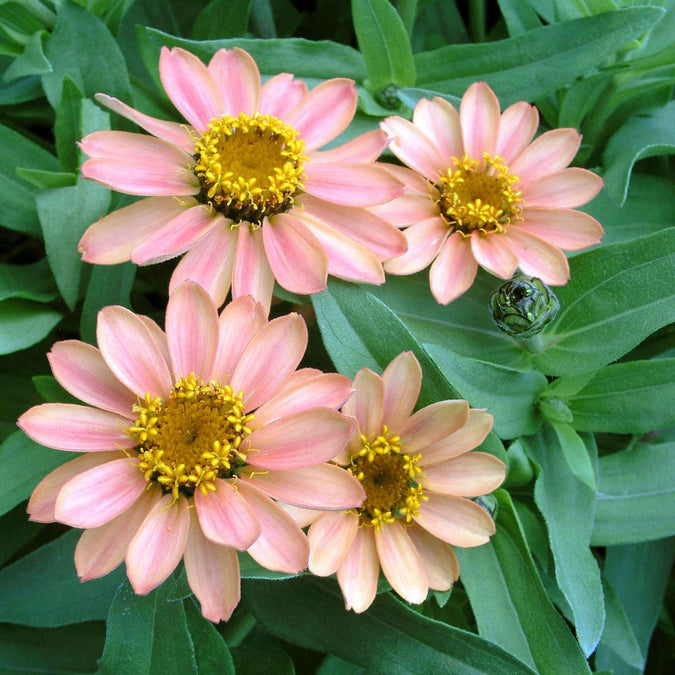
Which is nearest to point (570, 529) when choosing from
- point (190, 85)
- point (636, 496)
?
point (636, 496)

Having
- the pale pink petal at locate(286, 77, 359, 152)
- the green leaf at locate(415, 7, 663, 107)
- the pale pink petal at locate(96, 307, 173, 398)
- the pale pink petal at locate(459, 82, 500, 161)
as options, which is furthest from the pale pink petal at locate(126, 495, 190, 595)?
the green leaf at locate(415, 7, 663, 107)

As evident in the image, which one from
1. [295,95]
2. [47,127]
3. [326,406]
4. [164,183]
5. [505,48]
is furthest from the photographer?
[47,127]

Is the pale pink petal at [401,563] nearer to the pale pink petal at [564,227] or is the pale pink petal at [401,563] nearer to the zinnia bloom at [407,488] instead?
the zinnia bloom at [407,488]

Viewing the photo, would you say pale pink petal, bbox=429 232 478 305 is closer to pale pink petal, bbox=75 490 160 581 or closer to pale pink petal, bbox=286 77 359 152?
pale pink petal, bbox=286 77 359 152

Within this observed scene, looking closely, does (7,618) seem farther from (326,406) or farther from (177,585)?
(326,406)

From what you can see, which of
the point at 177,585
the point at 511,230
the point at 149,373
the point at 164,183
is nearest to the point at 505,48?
the point at 511,230

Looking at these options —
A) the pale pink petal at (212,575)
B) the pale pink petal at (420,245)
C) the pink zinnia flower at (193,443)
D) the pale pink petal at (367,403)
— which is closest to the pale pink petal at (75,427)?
the pink zinnia flower at (193,443)
